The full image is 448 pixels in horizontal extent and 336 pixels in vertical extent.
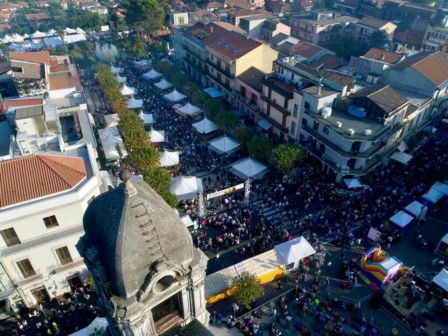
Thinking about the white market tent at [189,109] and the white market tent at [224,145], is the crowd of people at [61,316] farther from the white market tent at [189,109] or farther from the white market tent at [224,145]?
the white market tent at [189,109]

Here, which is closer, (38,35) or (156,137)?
(156,137)

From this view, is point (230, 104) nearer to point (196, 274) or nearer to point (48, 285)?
point (48, 285)

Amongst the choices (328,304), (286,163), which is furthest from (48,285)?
(286,163)

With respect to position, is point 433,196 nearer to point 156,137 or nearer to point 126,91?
point 156,137

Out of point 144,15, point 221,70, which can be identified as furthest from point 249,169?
point 144,15

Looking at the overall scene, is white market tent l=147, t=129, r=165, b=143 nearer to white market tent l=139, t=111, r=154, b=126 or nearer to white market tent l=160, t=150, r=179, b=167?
white market tent l=160, t=150, r=179, b=167

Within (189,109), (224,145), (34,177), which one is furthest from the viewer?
(189,109)
